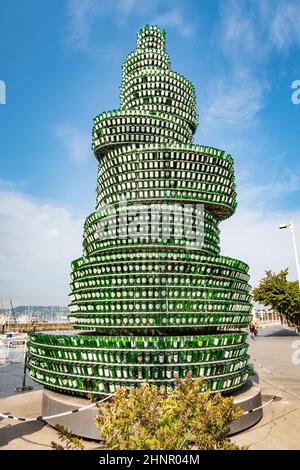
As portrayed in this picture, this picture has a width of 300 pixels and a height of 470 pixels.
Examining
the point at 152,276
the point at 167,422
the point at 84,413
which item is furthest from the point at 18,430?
the point at 167,422

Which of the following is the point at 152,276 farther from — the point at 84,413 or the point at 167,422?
the point at 167,422

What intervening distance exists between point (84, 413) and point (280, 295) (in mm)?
53996

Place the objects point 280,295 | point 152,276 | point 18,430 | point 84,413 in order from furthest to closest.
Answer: point 280,295, point 152,276, point 18,430, point 84,413

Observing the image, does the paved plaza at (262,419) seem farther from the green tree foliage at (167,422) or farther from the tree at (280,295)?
the tree at (280,295)

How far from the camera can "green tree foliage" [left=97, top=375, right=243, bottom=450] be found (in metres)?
6.89

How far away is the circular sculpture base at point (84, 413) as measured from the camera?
14.5 meters

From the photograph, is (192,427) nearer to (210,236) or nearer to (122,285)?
(122,285)

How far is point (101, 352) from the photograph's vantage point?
15703 mm

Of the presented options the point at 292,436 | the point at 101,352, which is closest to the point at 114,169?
the point at 101,352

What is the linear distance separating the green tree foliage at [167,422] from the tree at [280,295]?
58.3 meters

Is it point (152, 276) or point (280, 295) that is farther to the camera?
point (280, 295)

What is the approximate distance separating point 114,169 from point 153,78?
930cm

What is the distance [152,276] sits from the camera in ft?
57.9
